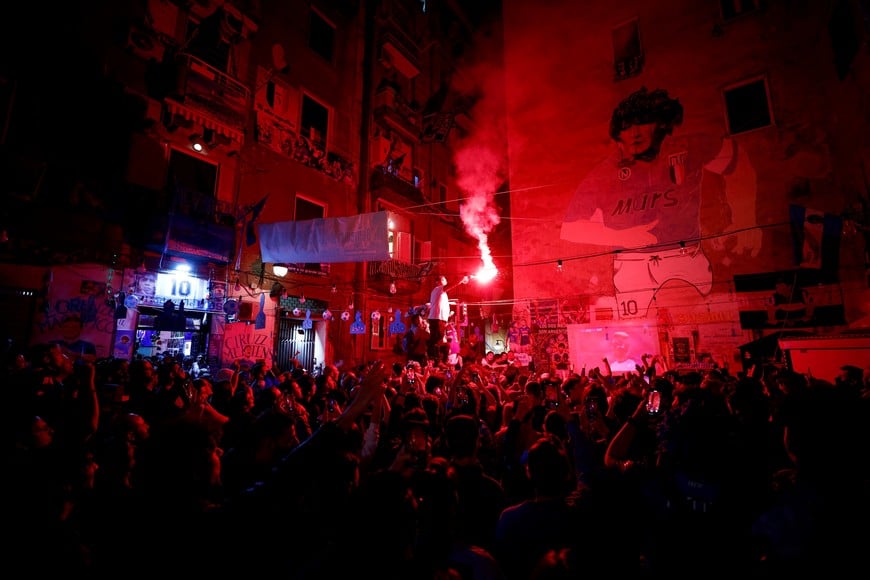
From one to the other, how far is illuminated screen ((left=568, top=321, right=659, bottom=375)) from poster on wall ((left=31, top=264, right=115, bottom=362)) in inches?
637

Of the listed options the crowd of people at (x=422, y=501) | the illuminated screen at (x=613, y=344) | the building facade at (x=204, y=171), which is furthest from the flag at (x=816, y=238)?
the building facade at (x=204, y=171)

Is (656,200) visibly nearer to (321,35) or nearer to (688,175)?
(688,175)

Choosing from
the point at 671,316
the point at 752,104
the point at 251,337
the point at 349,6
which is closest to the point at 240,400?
the point at 251,337

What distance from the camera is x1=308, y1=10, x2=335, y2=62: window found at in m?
16.9

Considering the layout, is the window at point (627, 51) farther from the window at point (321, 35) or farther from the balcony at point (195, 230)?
the balcony at point (195, 230)

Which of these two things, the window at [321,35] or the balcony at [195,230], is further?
the window at [321,35]

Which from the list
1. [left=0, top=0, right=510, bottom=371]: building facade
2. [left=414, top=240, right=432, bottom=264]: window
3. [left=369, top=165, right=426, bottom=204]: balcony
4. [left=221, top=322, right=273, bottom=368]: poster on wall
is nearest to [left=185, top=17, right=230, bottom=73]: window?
[left=0, top=0, right=510, bottom=371]: building facade

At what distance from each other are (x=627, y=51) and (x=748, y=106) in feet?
20.0

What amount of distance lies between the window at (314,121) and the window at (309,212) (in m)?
2.50

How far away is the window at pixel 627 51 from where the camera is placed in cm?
1861

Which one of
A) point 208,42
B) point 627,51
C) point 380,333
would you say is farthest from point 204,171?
point 627,51

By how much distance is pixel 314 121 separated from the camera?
54.6ft

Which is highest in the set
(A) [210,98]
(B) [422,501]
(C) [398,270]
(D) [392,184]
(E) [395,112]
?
(E) [395,112]

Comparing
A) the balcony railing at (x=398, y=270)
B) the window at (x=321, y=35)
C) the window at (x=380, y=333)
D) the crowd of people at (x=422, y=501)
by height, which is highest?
the window at (x=321, y=35)
